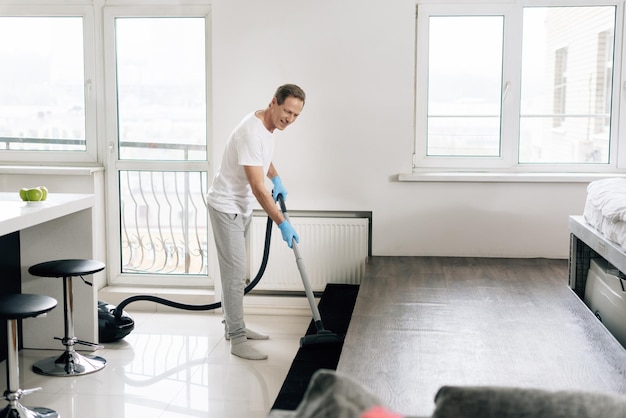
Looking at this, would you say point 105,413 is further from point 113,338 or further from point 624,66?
point 624,66

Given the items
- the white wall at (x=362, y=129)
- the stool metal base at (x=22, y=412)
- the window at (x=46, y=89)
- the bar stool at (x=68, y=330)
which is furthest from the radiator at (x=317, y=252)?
the stool metal base at (x=22, y=412)

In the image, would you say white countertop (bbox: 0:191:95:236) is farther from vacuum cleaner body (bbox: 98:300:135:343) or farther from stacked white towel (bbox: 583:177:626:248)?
stacked white towel (bbox: 583:177:626:248)

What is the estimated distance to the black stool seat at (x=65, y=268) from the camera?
3.78 m

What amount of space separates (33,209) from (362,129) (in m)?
2.10

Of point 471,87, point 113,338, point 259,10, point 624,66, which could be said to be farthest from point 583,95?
point 113,338

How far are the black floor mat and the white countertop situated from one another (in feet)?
4.30

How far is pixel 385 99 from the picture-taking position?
488 cm

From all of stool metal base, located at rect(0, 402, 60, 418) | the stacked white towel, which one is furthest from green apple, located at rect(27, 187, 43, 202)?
the stacked white towel

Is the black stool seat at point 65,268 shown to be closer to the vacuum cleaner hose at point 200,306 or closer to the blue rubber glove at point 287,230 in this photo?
the vacuum cleaner hose at point 200,306

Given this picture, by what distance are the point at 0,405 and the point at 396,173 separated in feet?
8.55

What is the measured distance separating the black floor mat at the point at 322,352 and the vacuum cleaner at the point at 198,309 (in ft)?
0.16

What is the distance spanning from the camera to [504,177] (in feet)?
15.7

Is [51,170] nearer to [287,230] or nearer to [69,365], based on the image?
[69,365]

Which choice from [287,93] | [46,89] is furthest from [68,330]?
[46,89]
